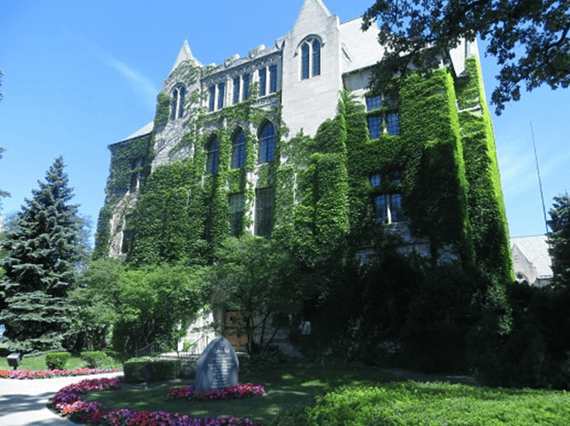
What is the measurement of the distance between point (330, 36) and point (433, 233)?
14775 mm

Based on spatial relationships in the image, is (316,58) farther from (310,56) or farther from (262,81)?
(262,81)

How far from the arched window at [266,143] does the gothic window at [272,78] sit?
8.55 ft

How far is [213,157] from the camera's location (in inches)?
1187

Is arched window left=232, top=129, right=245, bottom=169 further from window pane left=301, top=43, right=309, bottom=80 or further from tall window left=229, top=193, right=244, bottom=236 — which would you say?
window pane left=301, top=43, right=309, bottom=80

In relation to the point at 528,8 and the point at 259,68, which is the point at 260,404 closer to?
the point at 528,8

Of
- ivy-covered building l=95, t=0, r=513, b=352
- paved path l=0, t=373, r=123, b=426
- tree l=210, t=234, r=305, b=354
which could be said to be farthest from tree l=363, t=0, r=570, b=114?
paved path l=0, t=373, r=123, b=426

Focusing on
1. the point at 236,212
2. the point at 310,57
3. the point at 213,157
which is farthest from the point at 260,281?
the point at 310,57

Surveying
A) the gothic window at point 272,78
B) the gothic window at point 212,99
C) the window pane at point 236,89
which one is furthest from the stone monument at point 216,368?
the gothic window at point 212,99

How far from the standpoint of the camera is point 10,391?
14523 mm

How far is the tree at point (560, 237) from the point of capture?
33219 millimetres

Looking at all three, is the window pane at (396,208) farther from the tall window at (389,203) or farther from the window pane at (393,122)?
the window pane at (393,122)

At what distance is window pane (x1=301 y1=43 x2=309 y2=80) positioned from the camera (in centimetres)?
2705

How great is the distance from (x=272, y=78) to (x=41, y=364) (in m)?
22.3

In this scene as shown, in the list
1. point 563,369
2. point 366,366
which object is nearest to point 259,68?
point 366,366
